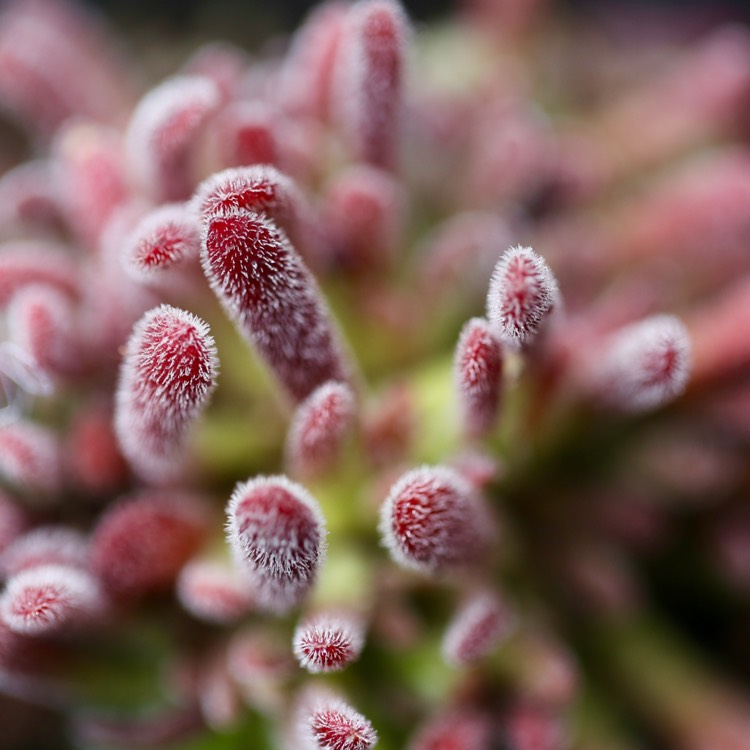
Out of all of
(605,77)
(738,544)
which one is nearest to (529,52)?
(605,77)

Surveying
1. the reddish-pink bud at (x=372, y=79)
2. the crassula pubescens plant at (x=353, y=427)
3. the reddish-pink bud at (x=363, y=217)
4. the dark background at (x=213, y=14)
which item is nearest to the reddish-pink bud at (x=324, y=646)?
the crassula pubescens plant at (x=353, y=427)

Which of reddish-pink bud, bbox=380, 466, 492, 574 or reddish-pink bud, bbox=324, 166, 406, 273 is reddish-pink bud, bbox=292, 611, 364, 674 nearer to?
reddish-pink bud, bbox=380, 466, 492, 574

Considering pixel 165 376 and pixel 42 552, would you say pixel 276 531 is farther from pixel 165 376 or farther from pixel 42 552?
pixel 42 552

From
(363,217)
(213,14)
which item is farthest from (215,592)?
(213,14)

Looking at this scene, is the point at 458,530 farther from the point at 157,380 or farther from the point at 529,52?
the point at 529,52

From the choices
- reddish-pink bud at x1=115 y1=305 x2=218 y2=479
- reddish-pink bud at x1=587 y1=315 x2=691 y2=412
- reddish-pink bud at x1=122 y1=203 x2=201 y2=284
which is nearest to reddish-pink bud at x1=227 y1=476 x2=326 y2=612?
reddish-pink bud at x1=115 y1=305 x2=218 y2=479
